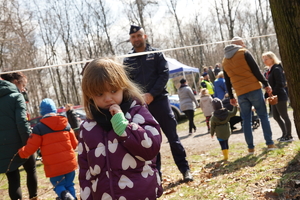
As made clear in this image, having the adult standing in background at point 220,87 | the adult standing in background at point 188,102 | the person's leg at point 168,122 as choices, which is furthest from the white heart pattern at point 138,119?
the adult standing in background at point 220,87

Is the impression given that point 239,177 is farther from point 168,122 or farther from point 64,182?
point 64,182

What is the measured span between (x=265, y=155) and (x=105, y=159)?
3.88 m

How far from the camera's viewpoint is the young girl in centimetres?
216

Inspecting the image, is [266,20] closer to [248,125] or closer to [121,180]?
[248,125]

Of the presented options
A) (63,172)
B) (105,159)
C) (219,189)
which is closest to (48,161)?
(63,172)

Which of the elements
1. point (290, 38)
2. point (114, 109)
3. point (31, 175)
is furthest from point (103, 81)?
point (31, 175)

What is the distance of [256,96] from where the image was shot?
557 centimetres

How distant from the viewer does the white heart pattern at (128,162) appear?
2.21 m

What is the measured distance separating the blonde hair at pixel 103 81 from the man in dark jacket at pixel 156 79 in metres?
2.20

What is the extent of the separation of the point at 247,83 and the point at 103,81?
3934mm

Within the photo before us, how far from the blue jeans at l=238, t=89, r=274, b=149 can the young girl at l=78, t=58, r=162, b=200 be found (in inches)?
147

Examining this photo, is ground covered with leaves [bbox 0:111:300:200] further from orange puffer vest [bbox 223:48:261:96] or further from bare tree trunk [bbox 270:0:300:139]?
orange puffer vest [bbox 223:48:261:96]

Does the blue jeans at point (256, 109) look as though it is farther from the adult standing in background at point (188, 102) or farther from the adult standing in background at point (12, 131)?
the adult standing in background at point (188, 102)

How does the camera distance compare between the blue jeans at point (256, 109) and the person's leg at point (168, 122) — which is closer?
the person's leg at point (168, 122)
